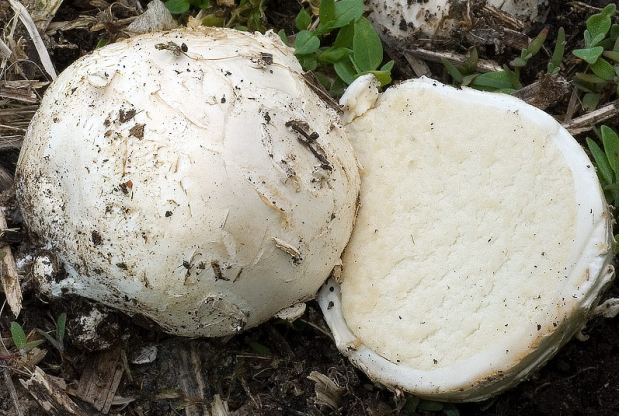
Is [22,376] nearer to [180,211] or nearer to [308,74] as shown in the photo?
[180,211]

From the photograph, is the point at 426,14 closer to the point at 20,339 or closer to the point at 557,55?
the point at 557,55

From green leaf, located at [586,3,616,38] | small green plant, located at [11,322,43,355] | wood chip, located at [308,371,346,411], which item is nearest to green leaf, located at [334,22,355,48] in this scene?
green leaf, located at [586,3,616,38]

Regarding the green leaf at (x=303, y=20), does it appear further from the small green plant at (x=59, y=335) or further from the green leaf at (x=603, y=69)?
the small green plant at (x=59, y=335)

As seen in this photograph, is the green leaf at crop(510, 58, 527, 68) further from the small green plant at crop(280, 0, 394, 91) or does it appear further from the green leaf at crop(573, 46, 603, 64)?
the small green plant at crop(280, 0, 394, 91)

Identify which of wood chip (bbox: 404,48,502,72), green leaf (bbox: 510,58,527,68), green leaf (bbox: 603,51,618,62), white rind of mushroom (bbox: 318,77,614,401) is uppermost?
green leaf (bbox: 603,51,618,62)

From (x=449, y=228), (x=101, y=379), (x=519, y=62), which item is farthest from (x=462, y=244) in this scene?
(x=101, y=379)

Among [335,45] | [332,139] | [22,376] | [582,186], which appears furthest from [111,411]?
[582,186]

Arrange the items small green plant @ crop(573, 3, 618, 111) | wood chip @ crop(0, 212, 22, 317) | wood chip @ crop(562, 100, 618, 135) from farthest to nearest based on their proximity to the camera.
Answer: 1. wood chip @ crop(562, 100, 618, 135)
2. small green plant @ crop(573, 3, 618, 111)
3. wood chip @ crop(0, 212, 22, 317)
